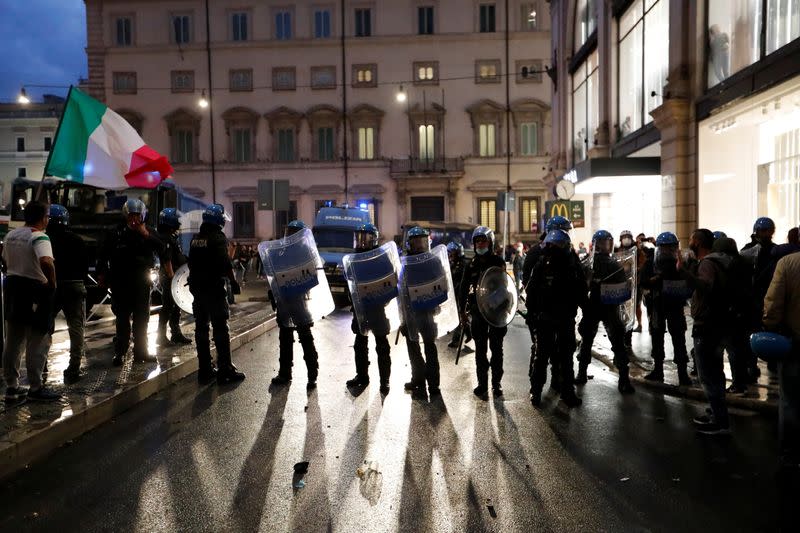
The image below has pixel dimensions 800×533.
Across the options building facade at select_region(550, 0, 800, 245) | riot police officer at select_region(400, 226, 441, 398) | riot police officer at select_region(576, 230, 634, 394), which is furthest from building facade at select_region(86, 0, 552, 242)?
riot police officer at select_region(400, 226, 441, 398)

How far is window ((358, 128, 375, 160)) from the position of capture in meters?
42.6

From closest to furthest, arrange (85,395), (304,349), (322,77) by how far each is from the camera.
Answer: (85,395) → (304,349) → (322,77)

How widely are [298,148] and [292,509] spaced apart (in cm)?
4008

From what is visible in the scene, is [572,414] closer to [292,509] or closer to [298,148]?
[292,509]

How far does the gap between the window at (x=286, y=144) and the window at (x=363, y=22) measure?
25.4ft

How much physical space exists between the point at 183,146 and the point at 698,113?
36089mm

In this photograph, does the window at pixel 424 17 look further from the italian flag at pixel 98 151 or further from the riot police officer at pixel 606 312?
the riot police officer at pixel 606 312

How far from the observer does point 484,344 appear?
7398 millimetres

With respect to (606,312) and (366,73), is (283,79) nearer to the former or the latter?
(366,73)

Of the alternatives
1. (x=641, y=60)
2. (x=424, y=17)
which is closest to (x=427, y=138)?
(x=424, y=17)

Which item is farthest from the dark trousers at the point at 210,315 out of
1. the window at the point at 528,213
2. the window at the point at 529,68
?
the window at the point at 529,68

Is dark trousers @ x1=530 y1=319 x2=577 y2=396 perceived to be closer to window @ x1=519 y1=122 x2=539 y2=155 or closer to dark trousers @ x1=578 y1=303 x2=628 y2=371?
dark trousers @ x1=578 y1=303 x2=628 y2=371

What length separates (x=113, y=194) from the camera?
52.6 ft

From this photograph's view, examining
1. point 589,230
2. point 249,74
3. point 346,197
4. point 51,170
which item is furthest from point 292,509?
point 249,74
